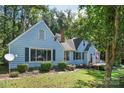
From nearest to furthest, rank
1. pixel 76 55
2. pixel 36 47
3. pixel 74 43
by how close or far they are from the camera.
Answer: pixel 36 47 < pixel 76 55 < pixel 74 43

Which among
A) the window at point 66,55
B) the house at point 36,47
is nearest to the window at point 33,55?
the house at point 36,47

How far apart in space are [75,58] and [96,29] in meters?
15.5

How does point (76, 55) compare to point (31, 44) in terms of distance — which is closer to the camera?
point (31, 44)

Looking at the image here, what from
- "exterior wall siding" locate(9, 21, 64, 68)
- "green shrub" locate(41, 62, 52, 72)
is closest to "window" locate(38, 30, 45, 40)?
"exterior wall siding" locate(9, 21, 64, 68)

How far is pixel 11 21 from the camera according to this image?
33.1 m

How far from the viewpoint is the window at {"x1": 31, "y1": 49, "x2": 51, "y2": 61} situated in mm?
22758

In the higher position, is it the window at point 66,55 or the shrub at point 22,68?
the window at point 66,55

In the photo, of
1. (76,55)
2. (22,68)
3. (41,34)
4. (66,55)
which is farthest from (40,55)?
(76,55)

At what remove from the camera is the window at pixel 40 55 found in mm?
22758

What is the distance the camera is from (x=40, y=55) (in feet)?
76.9

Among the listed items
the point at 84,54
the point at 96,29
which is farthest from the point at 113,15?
the point at 84,54

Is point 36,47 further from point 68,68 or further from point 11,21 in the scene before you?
point 11,21

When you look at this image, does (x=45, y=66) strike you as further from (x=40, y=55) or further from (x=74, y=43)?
(x=74, y=43)

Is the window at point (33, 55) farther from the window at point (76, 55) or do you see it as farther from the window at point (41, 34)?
the window at point (76, 55)
